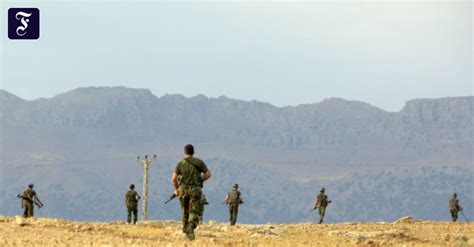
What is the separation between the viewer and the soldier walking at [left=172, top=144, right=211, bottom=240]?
24.7 metres

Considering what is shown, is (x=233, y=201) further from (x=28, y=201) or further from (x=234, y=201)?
(x=28, y=201)

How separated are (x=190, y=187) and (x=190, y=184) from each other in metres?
0.07

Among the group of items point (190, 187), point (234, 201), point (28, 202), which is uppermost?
point (234, 201)

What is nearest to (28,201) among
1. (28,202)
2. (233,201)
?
(28,202)

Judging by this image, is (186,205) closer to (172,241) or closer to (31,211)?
(172,241)

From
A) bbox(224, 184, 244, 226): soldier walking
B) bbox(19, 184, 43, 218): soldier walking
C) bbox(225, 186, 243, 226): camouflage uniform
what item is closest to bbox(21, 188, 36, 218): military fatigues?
bbox(19, 184, 43, 218): soldier walking

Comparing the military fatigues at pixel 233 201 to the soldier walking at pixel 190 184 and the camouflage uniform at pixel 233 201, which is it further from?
the soldier walking at pixel 190 184

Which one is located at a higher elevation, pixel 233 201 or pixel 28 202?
pixel 233 201

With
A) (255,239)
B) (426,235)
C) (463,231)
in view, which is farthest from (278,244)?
(463,231)

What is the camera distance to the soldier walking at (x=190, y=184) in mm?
24672

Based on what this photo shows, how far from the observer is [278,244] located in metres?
27.0

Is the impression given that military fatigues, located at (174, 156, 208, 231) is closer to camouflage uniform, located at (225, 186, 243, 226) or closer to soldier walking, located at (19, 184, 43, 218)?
soldier walking, located at (19, 184, 43, 218)

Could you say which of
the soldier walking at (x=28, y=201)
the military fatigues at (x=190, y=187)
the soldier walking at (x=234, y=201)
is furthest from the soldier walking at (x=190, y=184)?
the soldier walking at (x=234, y=201)

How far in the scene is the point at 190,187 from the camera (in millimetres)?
24797
